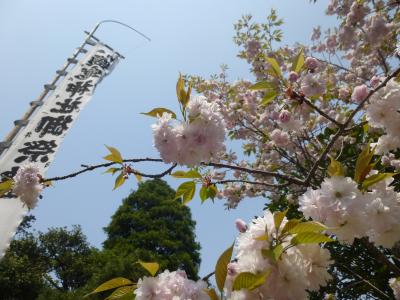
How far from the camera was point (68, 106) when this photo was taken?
16.1ft

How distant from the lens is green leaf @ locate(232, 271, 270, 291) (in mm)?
730

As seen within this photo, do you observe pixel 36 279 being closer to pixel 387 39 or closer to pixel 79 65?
pixel 79 65

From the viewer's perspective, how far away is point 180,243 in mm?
13188

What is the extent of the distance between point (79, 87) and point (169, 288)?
5055 mm

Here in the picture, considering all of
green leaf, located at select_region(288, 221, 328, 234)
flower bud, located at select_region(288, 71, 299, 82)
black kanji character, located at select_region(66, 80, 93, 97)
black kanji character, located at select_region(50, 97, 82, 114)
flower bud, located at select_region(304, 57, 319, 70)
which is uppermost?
black kanji character, located at select_region(66, 80, 93, 97)

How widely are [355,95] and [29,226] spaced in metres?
15.0

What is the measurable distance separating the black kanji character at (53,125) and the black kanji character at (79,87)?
2.48ft

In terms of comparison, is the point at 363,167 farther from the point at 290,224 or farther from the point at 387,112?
the point at 387,112

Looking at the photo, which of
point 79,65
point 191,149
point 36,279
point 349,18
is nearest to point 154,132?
point 191,149

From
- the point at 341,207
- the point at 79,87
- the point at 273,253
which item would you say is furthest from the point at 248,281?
the point at 79,87

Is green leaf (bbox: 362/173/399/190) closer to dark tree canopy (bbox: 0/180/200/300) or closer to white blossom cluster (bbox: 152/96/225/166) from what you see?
white blossom cluster (bbox: 152/96/225/166)

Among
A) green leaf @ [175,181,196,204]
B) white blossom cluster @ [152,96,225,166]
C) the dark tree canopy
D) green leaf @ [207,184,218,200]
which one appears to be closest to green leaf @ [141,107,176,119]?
white blossom cluster @ [152,96,225,166]

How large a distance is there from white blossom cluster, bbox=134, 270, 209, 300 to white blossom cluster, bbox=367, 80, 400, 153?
109 centimetres

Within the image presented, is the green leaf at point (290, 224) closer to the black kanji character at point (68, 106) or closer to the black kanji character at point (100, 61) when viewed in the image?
the black kanji character at point (68, 106)
